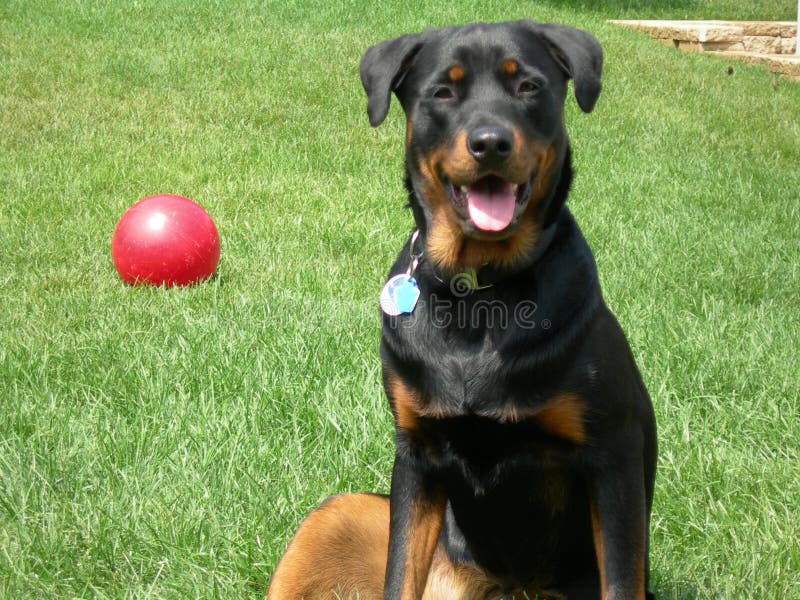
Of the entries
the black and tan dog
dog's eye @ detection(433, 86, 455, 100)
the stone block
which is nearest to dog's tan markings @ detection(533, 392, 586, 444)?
the black and tan dog

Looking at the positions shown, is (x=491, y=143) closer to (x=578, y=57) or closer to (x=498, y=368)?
(x=578, y=57)

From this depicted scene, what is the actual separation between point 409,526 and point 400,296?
0.61m

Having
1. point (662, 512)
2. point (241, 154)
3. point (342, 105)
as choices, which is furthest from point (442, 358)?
point (342, 105)

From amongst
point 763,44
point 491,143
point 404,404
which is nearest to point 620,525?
point 404,404

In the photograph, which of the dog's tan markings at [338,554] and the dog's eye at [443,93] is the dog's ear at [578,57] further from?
the dog's tan markings at [338,554]

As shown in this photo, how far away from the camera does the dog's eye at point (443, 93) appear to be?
8.69 feet

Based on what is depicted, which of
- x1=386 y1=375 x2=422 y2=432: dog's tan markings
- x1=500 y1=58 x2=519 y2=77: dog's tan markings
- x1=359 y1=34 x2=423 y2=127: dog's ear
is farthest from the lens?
x1=359 y1=34 x2=423 y2=127: dog's ear

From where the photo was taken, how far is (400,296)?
2682mm

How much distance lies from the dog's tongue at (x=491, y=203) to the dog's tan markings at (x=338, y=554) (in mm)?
915

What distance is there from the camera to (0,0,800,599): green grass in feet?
9.79

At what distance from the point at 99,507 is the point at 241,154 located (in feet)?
17.2

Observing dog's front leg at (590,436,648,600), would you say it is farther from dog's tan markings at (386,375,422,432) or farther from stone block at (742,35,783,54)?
stone block at (742,35,783,54)

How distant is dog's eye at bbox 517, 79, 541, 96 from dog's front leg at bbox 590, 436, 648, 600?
957mm

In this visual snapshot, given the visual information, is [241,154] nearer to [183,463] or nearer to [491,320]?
[183,463]
